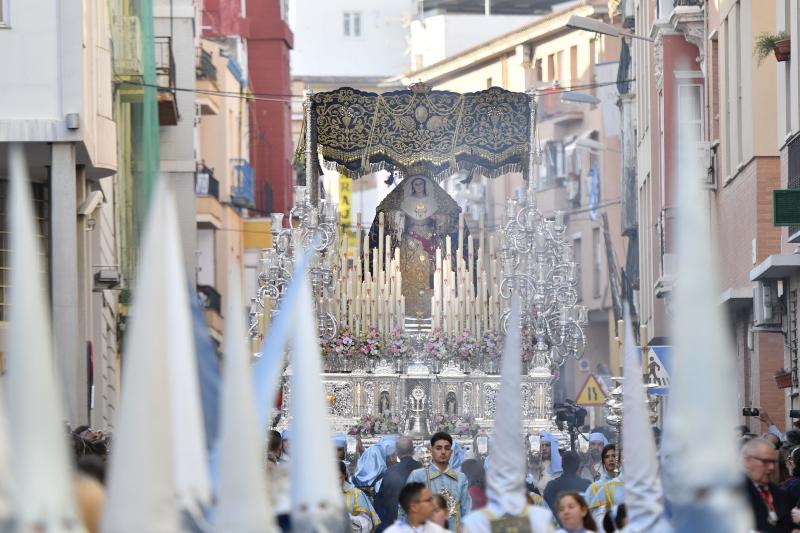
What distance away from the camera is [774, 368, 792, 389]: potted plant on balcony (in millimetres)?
24734

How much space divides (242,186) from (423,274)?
1151 inches

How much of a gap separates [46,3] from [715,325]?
14885mm

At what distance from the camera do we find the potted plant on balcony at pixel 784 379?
24.7 metres

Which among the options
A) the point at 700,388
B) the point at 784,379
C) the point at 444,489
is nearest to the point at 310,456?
the point at 700,388

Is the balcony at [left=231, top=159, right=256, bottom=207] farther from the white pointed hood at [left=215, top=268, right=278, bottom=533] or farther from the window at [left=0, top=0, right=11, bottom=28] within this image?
the white pointed hood at [left=215, top=268, right=278, bottom=533]

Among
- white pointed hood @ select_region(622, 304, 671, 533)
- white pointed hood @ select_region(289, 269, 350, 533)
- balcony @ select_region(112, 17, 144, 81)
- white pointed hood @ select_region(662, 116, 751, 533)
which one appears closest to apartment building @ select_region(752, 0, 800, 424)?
balcony @ select_region(112, 17, 144, 81)

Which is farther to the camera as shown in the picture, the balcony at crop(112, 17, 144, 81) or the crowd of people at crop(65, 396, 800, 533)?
the balcony at crop(112, 17, 144, 81)

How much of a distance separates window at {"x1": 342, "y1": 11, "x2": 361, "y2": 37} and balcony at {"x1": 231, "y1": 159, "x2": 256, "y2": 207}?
21.3 m

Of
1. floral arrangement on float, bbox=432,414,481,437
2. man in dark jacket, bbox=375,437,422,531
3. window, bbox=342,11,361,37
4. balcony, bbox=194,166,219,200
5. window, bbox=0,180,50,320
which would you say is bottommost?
man in dark jacket, bbox=375,437,422,531

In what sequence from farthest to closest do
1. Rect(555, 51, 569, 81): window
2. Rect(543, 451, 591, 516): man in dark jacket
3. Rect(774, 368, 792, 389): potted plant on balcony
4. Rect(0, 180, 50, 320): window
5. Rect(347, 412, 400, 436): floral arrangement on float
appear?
1. Rect(555, 51, 569, 81): window
2. Rect(0, 180, 50, 320): window
3. Rect(347, 412, 400, 436): floral arrangement on float
4. Rect(774, 368, 792, 389): potted plant on balcony
5. Rect(543, 451, 591, 516): man in dark jacket

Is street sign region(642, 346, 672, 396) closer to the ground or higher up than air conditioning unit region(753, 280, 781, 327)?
closer to the ground

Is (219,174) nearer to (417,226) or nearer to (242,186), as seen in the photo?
(242,186)

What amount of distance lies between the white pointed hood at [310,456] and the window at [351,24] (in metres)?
67.8

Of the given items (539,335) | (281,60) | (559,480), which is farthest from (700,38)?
(281,60)
